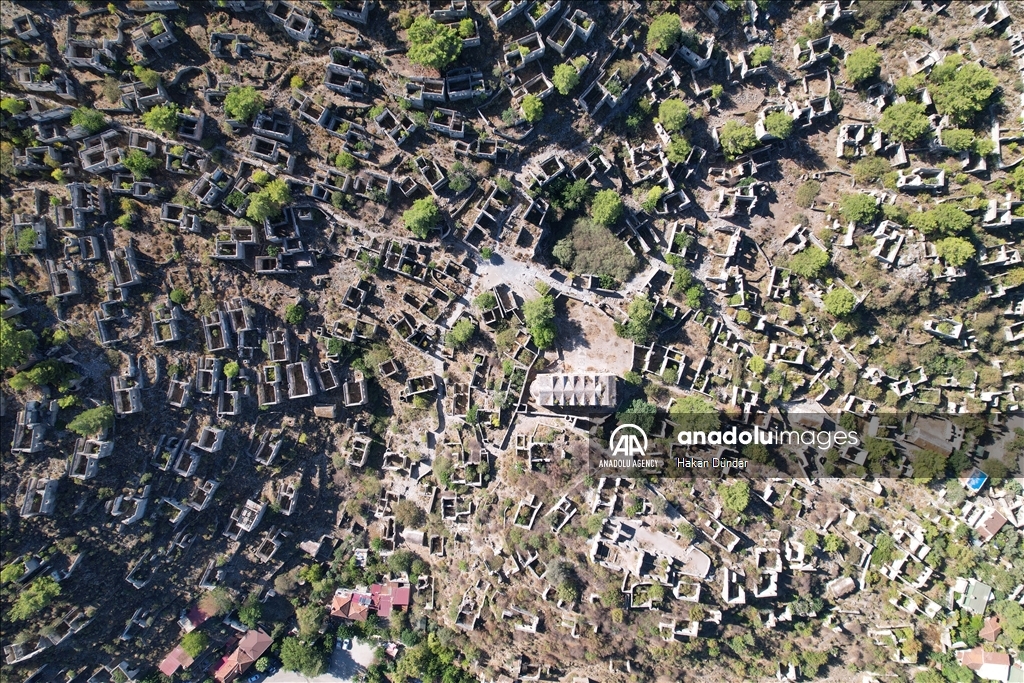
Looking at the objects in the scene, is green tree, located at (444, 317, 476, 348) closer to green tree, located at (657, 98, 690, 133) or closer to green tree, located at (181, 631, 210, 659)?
green tree, located at (657, 98, 690, 133)

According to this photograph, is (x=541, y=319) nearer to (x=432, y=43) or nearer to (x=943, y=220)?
(x=432, y=43)

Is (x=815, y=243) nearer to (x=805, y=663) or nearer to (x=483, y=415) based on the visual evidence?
(x=483, y=415)

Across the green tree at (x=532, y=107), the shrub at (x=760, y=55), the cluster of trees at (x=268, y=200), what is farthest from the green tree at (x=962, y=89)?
the cluster of trees at (x=268, y=200)

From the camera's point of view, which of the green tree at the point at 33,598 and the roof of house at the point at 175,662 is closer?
the green tree at the point at 33,598

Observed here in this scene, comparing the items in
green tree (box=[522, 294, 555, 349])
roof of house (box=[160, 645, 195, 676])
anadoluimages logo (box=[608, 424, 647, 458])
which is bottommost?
roof of house (box=[160, 645, 195, 676])

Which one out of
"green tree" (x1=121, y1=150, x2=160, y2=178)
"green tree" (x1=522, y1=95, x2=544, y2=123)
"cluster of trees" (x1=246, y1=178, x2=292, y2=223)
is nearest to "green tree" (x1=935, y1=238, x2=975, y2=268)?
"green tree" (x1=522, y1=95, x2=544, y2=123)

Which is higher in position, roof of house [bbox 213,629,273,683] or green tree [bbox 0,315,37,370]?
green tree [bbox 0,315,37,370]

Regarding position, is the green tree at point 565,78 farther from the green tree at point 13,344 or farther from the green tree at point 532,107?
the green tree at point 13,344
